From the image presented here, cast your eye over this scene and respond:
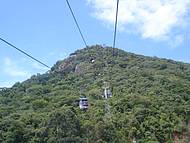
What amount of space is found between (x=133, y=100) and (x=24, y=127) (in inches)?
605

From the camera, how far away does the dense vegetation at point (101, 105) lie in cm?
4825

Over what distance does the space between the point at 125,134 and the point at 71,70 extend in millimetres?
34454

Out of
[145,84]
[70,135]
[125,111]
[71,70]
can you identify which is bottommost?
[70,135]

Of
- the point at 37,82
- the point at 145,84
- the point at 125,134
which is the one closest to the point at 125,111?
the point at 125,134

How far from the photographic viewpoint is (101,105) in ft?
192

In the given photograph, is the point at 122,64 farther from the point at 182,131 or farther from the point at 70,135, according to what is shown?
the point at 70,135

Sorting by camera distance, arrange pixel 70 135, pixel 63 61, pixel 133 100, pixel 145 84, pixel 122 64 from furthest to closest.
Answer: pixel 63 61 → pixel 122 64 → pixel 145 84 → pixel 133 100 → pixel 70 135

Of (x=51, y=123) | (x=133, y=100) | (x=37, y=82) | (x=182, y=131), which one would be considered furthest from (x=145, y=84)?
(x=51, y=123)

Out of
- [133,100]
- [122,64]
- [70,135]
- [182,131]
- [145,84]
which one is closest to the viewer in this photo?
[70,135]

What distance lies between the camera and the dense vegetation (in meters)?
48.2

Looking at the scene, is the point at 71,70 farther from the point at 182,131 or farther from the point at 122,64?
the point at 182,131

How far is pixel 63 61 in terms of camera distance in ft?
306

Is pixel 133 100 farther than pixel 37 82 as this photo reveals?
No

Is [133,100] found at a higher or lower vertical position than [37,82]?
lower
